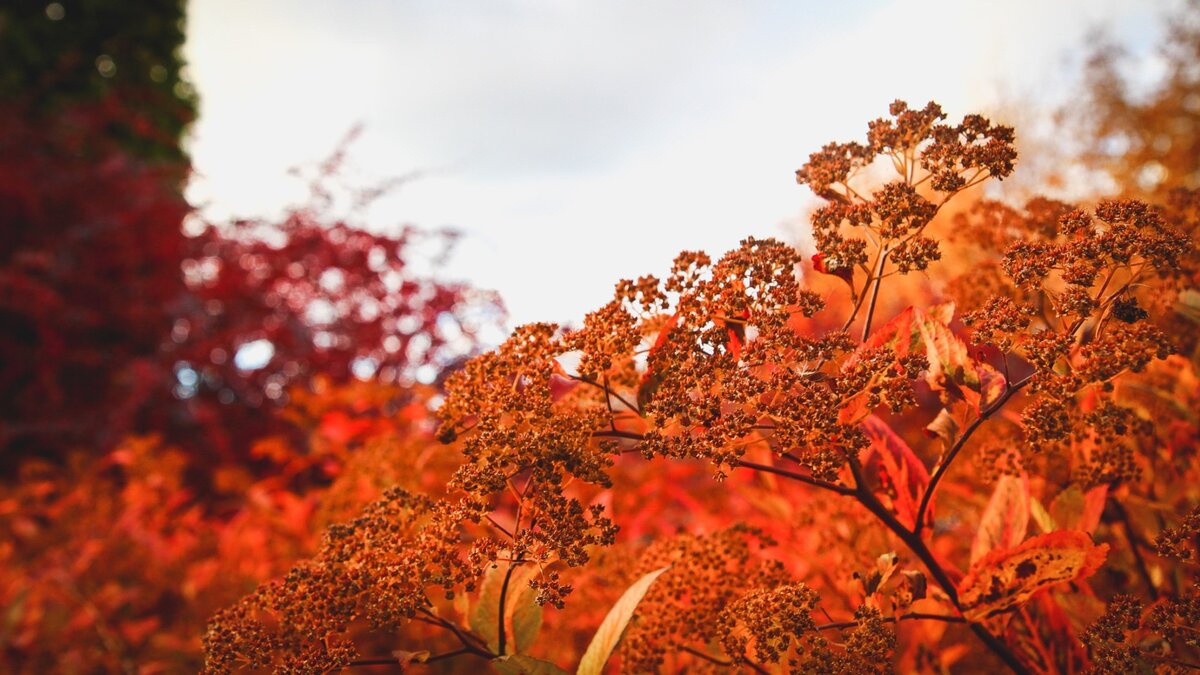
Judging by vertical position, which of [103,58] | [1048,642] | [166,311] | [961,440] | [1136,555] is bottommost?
[1048,642]

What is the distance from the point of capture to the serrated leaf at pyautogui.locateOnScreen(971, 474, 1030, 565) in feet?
3.57

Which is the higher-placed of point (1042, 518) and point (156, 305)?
point (156, 305)

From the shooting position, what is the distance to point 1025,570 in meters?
0.96

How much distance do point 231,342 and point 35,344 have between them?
1753mm

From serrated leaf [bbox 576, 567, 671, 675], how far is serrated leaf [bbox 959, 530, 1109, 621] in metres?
0.37

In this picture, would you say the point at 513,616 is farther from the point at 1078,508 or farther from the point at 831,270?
the point at 1078,508

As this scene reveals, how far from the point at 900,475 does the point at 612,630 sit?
1.38 ft

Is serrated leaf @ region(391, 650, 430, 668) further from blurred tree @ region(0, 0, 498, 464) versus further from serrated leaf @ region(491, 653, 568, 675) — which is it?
blurred tree @ region(0, 0, 498, 464)

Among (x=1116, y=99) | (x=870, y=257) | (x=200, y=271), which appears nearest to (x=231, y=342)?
(x=200, y=271)

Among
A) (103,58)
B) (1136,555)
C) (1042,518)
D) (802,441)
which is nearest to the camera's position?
(802,441)

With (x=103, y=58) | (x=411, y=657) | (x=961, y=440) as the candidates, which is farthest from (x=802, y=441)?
(x=103, y=58)

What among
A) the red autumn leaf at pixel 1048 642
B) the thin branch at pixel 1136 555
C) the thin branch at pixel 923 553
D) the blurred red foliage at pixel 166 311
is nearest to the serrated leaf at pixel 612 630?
the thin branch at pixel 923 553

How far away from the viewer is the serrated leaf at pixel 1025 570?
35.6 inches

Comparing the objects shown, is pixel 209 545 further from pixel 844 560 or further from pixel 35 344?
pixel 35 344
